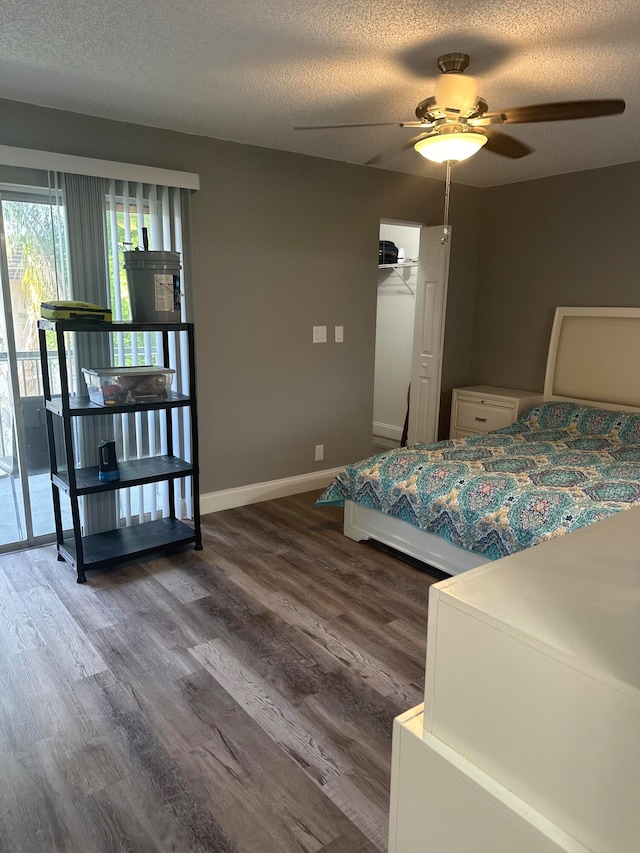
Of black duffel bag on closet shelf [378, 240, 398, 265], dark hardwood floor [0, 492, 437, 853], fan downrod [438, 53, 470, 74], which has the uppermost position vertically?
fan downrod [438, 53, 470, 74]

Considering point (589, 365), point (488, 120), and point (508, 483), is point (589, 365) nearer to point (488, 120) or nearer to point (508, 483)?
point (508, 483)

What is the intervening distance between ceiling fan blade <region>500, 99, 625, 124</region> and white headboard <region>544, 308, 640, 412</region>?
7.44ft

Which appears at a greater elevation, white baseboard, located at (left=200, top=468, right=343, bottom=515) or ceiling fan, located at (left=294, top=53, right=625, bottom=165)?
ceiling fan, located at (left=294, top=53, right=625, bottom=165)

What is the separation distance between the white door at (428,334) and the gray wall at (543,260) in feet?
1.74

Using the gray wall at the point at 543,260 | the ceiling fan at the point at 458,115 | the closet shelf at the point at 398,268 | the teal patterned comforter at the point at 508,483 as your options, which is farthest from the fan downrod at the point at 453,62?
the closet shelf at the point at 398,268

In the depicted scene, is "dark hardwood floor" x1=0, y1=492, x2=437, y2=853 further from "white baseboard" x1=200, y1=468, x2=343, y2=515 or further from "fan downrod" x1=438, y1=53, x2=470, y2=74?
"fan downrod" x1=438, y1=53, x2=470, y2=74

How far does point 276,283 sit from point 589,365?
2.34 meters

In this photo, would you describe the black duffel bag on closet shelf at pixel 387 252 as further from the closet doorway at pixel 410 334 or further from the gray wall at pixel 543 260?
the gray wall at pixel 543 260

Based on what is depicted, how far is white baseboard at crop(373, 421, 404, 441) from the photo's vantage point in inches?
231

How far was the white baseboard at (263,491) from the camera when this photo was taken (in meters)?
3.93

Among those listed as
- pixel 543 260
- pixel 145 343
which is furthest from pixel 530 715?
pixel 543 260

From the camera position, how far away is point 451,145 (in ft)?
7.72

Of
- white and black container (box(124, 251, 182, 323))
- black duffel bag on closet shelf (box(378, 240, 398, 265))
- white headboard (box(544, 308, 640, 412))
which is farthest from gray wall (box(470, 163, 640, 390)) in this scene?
white and black container (box(124, 251, 182, 323))

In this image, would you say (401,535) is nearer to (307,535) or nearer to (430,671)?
(307,535)
